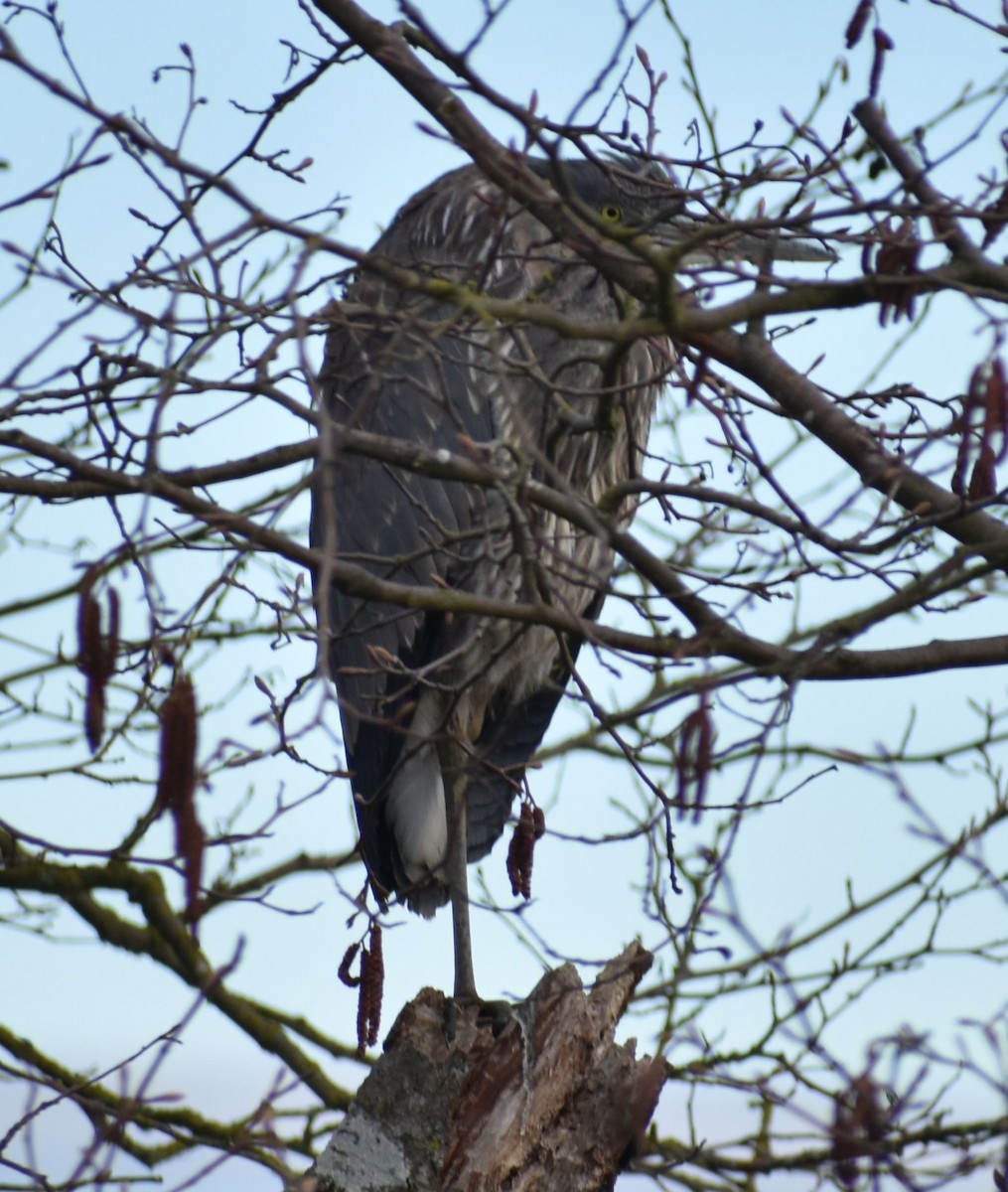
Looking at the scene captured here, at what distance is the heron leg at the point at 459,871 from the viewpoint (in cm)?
473

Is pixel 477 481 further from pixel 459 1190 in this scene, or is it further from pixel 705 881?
pixel 705 881

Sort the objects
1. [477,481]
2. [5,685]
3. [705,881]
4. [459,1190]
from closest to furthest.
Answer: [477,481] < [459,1190] < [705,881] < [5,685]

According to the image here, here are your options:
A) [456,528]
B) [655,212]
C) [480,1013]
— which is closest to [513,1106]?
[480,1013]

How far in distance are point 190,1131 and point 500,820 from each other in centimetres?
148

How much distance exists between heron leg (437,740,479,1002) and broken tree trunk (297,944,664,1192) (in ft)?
1.73

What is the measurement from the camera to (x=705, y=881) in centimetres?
521

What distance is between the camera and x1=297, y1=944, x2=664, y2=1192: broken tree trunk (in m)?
3.75

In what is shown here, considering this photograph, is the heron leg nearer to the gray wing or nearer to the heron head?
the gray wing

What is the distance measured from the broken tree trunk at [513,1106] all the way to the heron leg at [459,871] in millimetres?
527

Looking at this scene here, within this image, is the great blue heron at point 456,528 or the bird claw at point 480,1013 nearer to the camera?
the bird claw at point 480,1013

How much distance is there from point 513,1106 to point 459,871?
1233 mm

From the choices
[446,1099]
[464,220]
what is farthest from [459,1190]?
[464,220]

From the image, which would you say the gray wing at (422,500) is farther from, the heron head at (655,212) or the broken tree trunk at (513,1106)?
the broken tree trunk at (513,1106)

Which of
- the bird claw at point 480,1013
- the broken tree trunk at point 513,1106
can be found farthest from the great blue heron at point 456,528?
the broken tree trunk at point 513,1106
